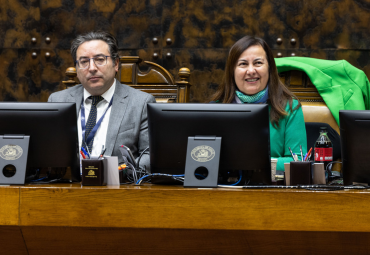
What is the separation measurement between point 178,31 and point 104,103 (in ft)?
3.57

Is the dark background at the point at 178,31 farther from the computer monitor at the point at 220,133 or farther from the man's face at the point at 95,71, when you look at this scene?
the computer monitor at the point at 220,133

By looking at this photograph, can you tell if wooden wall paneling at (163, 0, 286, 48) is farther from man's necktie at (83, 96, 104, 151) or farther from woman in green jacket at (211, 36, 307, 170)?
man's necktie at (83, 96, 104, 151)

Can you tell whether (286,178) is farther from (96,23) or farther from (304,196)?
(96,23)

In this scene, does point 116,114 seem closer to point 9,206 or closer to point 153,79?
point 153,79

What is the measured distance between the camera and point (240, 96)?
7.18 feet

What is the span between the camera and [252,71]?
2.15 metres

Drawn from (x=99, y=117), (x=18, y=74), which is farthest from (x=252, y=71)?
(x=18, y=74)

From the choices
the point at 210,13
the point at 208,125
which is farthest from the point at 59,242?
the point at 210,13

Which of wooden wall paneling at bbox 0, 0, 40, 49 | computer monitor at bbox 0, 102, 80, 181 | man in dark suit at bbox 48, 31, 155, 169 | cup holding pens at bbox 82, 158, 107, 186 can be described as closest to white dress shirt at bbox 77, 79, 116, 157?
man in dark suit at bbox 48, 31, 155, 169

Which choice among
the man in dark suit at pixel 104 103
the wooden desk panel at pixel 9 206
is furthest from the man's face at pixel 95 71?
the wooden desk panel at pixel 9 206

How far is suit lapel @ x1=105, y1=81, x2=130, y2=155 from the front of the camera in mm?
2137

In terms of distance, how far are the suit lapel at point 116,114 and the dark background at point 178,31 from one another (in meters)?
0.91

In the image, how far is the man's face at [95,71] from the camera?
224 centimetres

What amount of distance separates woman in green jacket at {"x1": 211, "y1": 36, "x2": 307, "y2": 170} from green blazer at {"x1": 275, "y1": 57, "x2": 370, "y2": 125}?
42 centimetres
